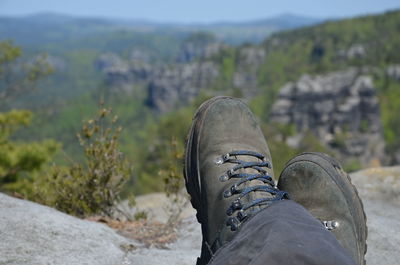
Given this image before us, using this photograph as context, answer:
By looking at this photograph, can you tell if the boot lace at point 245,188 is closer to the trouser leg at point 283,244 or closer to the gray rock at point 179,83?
the trouser leg at point 283,244

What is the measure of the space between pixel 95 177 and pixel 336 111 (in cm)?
6124

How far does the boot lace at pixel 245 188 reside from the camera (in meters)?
2.09

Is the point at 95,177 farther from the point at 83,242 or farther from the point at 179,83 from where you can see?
the point at 179,83

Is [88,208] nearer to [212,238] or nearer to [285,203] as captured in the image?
[212,238]

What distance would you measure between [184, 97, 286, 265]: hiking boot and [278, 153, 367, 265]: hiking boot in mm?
170

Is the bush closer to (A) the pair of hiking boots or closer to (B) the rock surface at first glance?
(B) the rock surface

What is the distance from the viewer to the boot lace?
2.09 meters

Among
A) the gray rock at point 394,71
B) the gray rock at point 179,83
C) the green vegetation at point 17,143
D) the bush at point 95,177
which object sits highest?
the bush at point 95,177

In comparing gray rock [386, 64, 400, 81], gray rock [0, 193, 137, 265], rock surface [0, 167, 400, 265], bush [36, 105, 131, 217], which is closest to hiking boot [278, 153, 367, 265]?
rock surface [0, 167, 400, 265]

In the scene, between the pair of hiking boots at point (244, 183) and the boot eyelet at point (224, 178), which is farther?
the boot eyelet at point (224, 178)

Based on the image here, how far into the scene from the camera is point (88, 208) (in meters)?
4.14

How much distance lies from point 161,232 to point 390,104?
74670 mm

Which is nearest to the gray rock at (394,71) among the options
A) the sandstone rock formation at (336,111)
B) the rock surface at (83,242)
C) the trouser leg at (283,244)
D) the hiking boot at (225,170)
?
the sandstone rock formation at (336,111)

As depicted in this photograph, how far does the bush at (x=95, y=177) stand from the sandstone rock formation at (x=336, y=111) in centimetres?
5575
